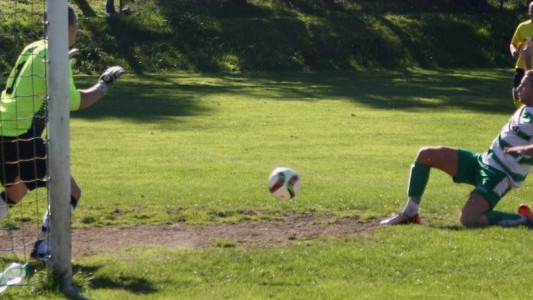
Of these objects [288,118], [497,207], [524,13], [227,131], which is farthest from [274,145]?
[524,13]

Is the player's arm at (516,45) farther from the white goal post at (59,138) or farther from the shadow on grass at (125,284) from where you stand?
the white goal post at (59,138)

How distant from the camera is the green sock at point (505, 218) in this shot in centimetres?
1000

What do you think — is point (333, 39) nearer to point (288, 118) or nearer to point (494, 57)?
point (494, 57)

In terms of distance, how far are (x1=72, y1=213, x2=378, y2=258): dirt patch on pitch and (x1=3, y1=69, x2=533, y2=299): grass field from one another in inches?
8.5

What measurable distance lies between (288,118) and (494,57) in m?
18.2

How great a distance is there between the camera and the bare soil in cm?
934

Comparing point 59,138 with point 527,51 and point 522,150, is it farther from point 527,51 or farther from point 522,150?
point 527,51

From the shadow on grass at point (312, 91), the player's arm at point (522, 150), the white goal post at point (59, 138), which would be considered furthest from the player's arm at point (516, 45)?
the white goal post at point (59, 138)

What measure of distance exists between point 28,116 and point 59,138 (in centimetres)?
149

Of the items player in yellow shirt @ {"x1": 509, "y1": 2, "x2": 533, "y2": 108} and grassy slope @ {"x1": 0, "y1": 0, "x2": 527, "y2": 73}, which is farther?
grassy slope @ {"x1": 0, "y1": 0, "x2": 527, "y2": 73}

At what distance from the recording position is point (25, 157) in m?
8.99

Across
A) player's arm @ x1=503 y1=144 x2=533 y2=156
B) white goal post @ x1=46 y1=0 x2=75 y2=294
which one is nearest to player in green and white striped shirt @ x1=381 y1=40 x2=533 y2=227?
player's arm @ x1=503 y1=144 x2=533 y2=156

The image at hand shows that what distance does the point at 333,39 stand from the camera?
123 feet

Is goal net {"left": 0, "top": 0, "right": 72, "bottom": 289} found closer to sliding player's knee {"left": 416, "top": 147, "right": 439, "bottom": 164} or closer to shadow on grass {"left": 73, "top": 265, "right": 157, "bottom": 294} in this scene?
shadow on grass {"left": 73, "top": 265, "right": 157, "bottom": 294}
